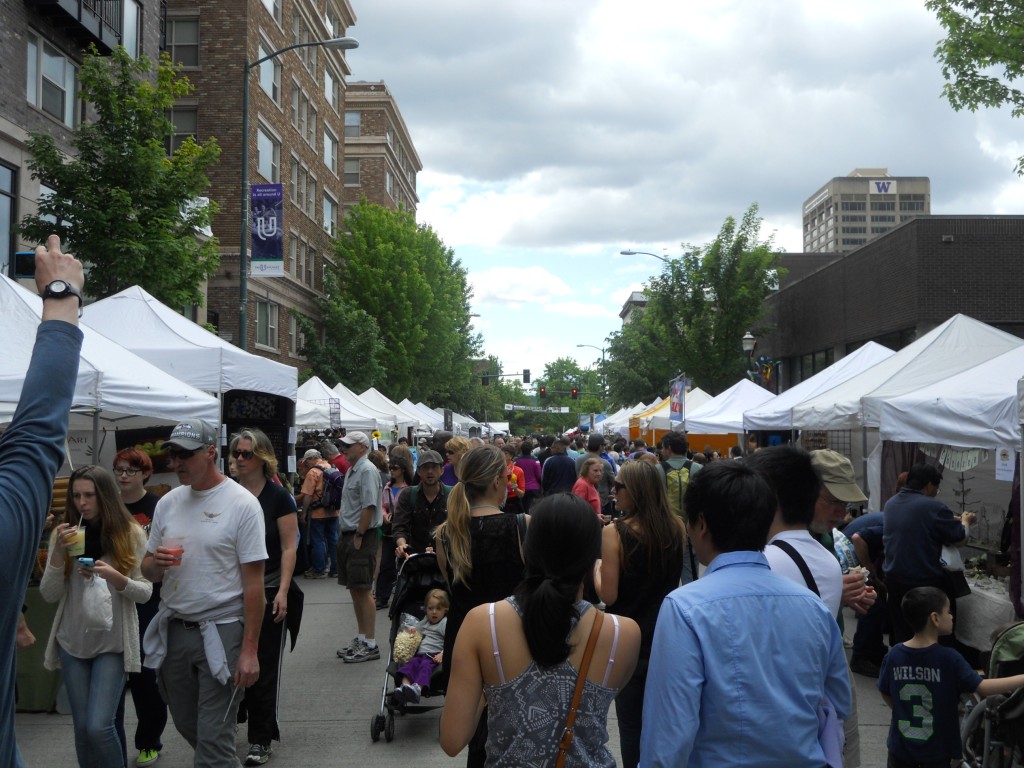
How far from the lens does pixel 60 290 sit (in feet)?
6.35

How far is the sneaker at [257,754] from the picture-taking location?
245 inches

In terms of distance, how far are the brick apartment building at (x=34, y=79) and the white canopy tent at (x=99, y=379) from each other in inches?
419

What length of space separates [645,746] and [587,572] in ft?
2.09

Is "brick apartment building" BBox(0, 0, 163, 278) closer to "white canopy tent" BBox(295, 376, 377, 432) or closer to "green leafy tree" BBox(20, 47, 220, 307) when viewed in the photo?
"green leafy tree" BBox(20, 47, 220, 307)

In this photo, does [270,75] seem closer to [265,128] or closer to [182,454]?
[265,128]

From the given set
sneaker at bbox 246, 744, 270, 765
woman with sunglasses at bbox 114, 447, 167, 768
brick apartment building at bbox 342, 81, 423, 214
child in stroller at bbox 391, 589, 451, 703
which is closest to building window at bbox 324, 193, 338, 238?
brick apartment building at bbox 342, 81, 423, 214

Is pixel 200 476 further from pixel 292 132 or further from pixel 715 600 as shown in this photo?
pixel 292 132

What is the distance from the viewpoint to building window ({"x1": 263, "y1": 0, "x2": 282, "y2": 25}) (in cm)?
3641

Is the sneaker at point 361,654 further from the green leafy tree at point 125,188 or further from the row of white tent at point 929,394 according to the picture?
the green leafy tree at point 125,188

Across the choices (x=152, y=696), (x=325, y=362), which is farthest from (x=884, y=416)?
(x=325, y=362)

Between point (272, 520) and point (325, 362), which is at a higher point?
point (325, 362)

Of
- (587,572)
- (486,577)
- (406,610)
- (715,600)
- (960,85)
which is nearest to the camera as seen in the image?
(715,600)

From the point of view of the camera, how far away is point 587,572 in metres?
3.08

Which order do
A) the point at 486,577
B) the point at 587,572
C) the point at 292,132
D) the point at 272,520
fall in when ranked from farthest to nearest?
the point at 292,132 < the point at 272,520 < the point at 486,577 < the point at 587,572
